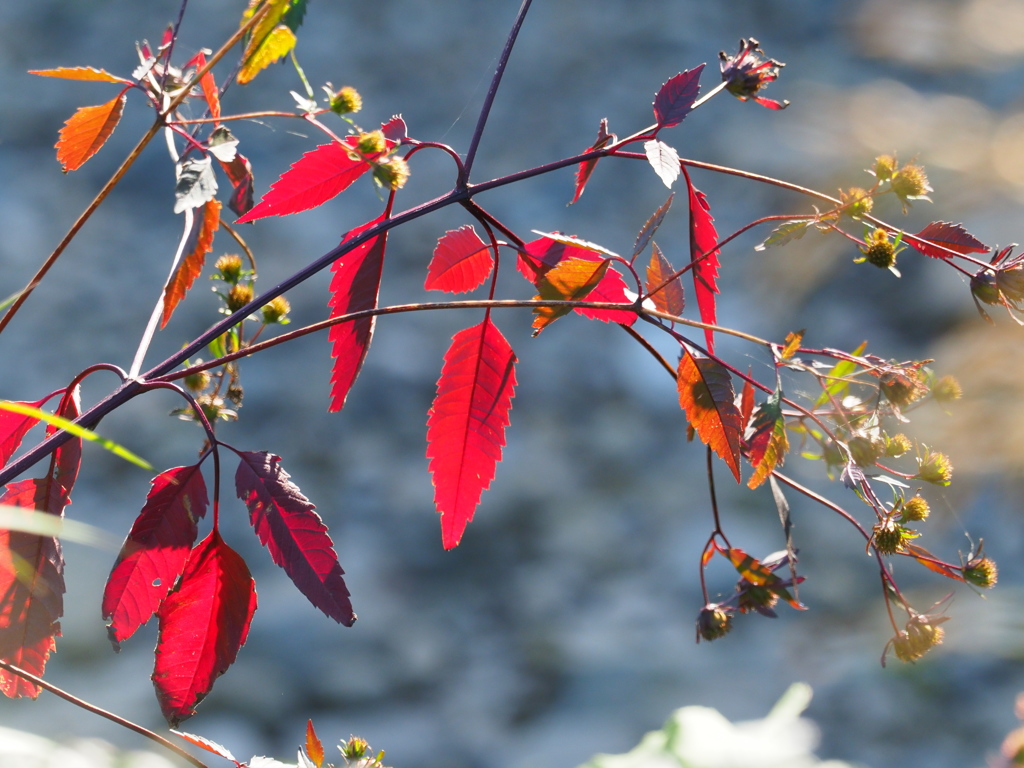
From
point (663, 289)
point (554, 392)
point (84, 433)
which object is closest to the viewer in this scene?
point (84, 433)

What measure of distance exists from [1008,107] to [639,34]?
106 centimetres

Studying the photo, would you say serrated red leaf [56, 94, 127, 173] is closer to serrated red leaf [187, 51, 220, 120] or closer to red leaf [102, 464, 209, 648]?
serrated red leaf [187, 51, 220, 120]

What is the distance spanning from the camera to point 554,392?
176 centimetres

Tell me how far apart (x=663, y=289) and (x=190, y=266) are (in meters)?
Answer: 0.23

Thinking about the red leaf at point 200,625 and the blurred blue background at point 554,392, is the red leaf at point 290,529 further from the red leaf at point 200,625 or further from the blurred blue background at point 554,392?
the blurred blue background at point 554,392

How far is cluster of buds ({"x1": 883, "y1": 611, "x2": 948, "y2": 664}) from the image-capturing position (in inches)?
12.8

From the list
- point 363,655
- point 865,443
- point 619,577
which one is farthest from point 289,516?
point 619,577

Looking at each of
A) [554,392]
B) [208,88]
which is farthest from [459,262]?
[554,392]

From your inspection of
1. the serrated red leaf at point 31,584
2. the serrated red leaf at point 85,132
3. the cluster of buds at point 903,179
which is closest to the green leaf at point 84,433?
the serrated red leaf at point 31,584

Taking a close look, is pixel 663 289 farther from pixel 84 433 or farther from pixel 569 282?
pixel 84 433

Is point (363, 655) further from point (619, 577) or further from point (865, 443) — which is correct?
point (865, 443)

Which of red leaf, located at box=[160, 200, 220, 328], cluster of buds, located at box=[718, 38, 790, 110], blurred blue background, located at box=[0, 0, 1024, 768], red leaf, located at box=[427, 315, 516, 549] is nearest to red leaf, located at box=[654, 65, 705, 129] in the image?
cluster of buds, located at box=[718, 38, 790, 110]

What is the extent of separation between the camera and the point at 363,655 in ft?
4.38

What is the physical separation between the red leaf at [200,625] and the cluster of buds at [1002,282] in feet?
1.02
